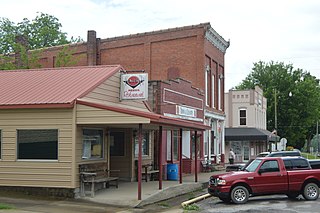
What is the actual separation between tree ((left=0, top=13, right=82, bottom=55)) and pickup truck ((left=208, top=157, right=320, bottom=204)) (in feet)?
154

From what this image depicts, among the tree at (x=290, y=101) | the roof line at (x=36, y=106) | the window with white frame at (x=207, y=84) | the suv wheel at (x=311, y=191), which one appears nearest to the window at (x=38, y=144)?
the roof line at (x=36, y=106)

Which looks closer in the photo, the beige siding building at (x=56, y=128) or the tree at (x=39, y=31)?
the beige siding building at (x=56, y=128)

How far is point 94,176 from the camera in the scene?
18.4m

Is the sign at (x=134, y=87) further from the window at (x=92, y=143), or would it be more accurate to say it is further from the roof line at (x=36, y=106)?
the roof line at (x=36, y=106)

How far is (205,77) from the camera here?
115 feet

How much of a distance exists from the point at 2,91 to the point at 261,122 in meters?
43.3

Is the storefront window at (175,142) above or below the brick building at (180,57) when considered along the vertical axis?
below

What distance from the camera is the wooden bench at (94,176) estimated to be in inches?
708

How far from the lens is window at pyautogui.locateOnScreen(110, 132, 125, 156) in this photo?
23.0 meters

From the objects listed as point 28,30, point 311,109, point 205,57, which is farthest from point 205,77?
point 311,109

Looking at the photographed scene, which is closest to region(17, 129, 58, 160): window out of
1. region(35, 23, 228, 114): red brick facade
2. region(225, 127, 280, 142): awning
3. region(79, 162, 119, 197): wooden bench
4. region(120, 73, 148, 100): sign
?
region(79, 162, 119, 197): wooden bench

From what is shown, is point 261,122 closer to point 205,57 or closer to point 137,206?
point 205,57

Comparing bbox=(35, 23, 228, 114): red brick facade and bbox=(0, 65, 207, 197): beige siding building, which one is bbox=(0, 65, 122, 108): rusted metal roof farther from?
bbox=(35, 23, 228, 114): red brick facade

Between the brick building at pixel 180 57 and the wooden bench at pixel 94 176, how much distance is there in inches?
606
